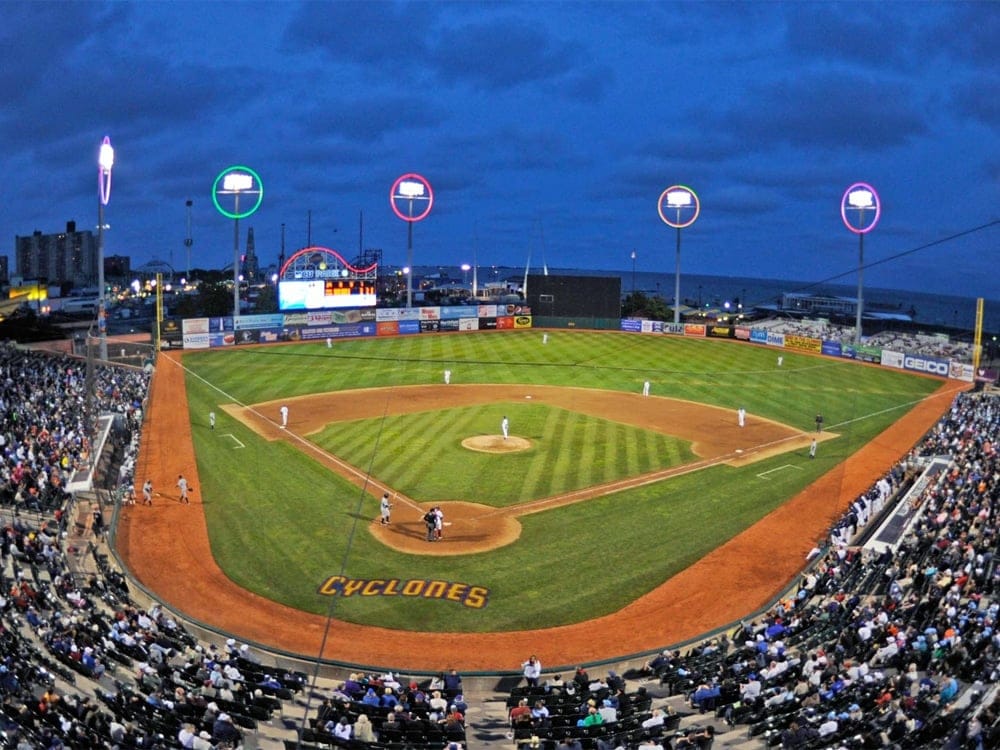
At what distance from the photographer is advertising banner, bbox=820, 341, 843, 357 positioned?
63.7 meters

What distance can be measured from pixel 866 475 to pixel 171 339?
1957 inches

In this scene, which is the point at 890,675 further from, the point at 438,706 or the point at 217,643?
the point at 217,643

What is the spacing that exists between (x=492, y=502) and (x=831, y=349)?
46.4 metres

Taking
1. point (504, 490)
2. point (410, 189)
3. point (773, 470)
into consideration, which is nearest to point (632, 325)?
point (410, 189)

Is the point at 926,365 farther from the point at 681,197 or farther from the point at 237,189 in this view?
the point at 237,189

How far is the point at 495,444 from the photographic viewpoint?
113ft

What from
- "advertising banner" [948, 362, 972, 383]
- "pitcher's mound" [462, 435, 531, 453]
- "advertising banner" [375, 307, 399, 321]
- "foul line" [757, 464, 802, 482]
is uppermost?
"advertising banner" [375, 307, 399, 321]

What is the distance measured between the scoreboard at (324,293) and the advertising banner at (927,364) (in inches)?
1708

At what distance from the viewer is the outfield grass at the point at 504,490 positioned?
811 inches

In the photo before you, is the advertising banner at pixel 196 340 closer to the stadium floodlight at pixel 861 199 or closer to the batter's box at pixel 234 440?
the batter's box at pixel 234 440

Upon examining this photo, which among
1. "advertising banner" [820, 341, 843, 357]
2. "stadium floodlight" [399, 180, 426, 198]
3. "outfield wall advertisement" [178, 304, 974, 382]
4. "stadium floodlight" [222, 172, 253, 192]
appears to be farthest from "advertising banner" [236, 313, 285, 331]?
"advertising banner" [820, 341, 843, 357]

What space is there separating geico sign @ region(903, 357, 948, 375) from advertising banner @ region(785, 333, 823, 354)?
8203 millimetres

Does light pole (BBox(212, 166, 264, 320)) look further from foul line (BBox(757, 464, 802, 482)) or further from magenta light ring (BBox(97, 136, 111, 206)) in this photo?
foul line (BBox(757, 464, 802, 482))

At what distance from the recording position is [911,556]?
2027 cm
